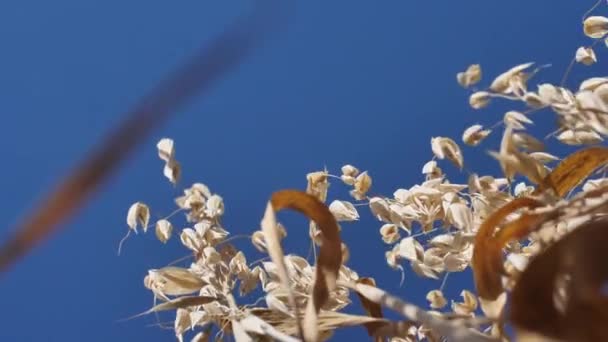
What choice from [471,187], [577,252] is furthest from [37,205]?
[471,187]

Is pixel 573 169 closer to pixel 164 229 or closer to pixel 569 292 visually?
pixel 569 292

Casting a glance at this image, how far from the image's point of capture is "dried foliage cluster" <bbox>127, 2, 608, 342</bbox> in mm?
176

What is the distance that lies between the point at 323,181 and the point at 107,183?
16.9 inches

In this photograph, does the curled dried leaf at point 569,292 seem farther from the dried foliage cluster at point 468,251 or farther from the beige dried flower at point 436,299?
the beige dried flower at point 436,299

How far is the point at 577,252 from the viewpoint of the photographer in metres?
0.16

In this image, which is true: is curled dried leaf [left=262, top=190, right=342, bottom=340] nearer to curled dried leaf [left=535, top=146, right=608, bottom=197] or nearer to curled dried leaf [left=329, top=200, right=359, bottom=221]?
curled dried leaf [left=535, top=146, right=608, bottom=197]

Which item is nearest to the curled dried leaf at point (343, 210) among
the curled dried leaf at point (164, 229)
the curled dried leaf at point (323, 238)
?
the curled dried leaf at point (164, 229)

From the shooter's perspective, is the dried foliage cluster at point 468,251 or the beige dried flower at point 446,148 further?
the beige dried flower at point 446,148

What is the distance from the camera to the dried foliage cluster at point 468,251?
0.58 ft

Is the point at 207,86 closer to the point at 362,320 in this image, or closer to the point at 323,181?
the point at 362,320

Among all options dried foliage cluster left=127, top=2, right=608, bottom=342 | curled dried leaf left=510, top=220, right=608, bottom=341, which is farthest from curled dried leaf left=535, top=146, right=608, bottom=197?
curled dried leaf left=510, top=220, right=608, bottom=341

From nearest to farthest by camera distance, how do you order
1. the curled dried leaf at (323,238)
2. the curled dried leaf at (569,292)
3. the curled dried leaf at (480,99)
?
the curled dried leaf at (569,292) → the curled dried leaf at (323,238) → the curled dried leaf at (480,99)

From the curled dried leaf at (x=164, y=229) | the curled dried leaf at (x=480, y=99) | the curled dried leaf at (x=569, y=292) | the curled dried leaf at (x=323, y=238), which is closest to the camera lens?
the curled dried leaf at (x=569, y=292)

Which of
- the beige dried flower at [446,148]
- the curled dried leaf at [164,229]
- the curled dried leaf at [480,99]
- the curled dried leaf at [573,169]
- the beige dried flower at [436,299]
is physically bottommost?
the beige dried flower at [436,299]
